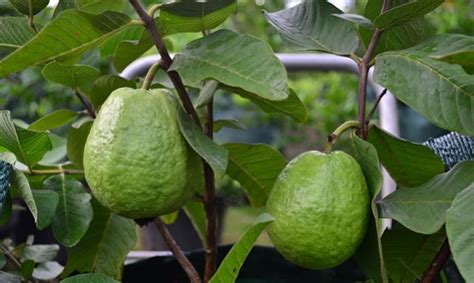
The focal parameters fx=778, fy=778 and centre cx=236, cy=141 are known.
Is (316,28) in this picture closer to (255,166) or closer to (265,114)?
(255,166)

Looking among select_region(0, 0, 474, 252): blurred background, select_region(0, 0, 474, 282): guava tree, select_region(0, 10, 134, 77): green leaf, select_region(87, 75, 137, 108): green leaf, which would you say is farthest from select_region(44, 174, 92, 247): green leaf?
select_region(0, 0, 474, 252): blurred background

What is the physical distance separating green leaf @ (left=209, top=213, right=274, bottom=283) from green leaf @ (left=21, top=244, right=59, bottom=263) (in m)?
0.40

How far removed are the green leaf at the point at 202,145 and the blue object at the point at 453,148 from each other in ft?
0.96

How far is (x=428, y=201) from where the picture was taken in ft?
2.47

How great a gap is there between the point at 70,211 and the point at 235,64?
318 mm

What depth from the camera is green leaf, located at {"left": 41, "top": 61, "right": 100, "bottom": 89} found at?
3.11ft

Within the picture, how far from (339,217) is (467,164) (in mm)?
135

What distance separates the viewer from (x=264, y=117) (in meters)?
4.32

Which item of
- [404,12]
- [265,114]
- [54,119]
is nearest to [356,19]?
[404,12]

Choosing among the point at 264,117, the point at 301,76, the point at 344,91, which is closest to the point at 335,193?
the point at 344,91

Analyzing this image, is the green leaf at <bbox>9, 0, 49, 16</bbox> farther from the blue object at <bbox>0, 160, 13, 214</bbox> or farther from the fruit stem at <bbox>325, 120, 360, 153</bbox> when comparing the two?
the fruit stem at <bbox>325, 120, 360, 153</bbox>

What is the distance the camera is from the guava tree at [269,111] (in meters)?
0.72

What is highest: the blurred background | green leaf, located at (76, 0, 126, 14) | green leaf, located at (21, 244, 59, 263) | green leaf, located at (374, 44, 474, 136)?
green leaf, located at (76, 0, 126, 14)

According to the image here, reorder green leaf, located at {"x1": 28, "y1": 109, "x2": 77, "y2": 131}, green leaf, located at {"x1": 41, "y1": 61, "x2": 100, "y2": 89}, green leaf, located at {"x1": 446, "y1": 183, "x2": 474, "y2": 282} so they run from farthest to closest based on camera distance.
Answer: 1. green leaf, located at {"x1": 28, "y1": 109, "x2": 77, "y2": 131}
2. green leaf, located at {"x1": 41, "y1": 61, "x2": 100, "y2": 89}
3. green leaf, located at {"x1": 446, "y1": 183, "x2": 474, "y2": 282}
